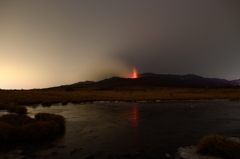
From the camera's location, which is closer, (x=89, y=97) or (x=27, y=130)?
(x=27, y=130)

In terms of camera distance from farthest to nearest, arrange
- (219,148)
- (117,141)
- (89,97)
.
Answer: (89,97)
(117,141)
(219,148)

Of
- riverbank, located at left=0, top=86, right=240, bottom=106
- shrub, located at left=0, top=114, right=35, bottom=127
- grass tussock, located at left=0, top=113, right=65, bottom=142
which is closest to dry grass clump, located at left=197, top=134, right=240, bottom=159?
grass tussock, located at left=0, top=113, right=65, bottom=142

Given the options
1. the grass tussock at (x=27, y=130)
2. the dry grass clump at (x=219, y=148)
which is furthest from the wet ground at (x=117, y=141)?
the dry grass clump at (x=219, y=148)

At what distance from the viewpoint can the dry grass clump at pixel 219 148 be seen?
1139 cm

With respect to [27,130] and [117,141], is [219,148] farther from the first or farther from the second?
[27,130]

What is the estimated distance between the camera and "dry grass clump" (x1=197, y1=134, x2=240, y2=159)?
11.4 metres

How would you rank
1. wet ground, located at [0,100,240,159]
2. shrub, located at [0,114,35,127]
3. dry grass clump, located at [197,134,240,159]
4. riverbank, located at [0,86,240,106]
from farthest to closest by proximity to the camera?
riverbank, located at [0,86,240,106]
shrub, located at [0,114,35,127]
wet ground, located at [0,100,240,159]
dry grass clump, located at [197,134,240,159]

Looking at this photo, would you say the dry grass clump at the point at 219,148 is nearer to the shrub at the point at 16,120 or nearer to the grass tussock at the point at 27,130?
the grass tussock at the point at 27,130

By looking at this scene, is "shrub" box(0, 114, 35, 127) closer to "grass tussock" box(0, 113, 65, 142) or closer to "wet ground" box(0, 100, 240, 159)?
"grass tussock" box(0, 113, 65, 142)

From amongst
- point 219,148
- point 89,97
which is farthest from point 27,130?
point 89,97

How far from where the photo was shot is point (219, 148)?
11.8 metres

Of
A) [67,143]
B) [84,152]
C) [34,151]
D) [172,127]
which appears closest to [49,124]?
[67,143]

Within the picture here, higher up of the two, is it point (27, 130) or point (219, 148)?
point (27, 130)

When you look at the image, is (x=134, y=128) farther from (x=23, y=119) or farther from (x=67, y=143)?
(x=23, y=119)
